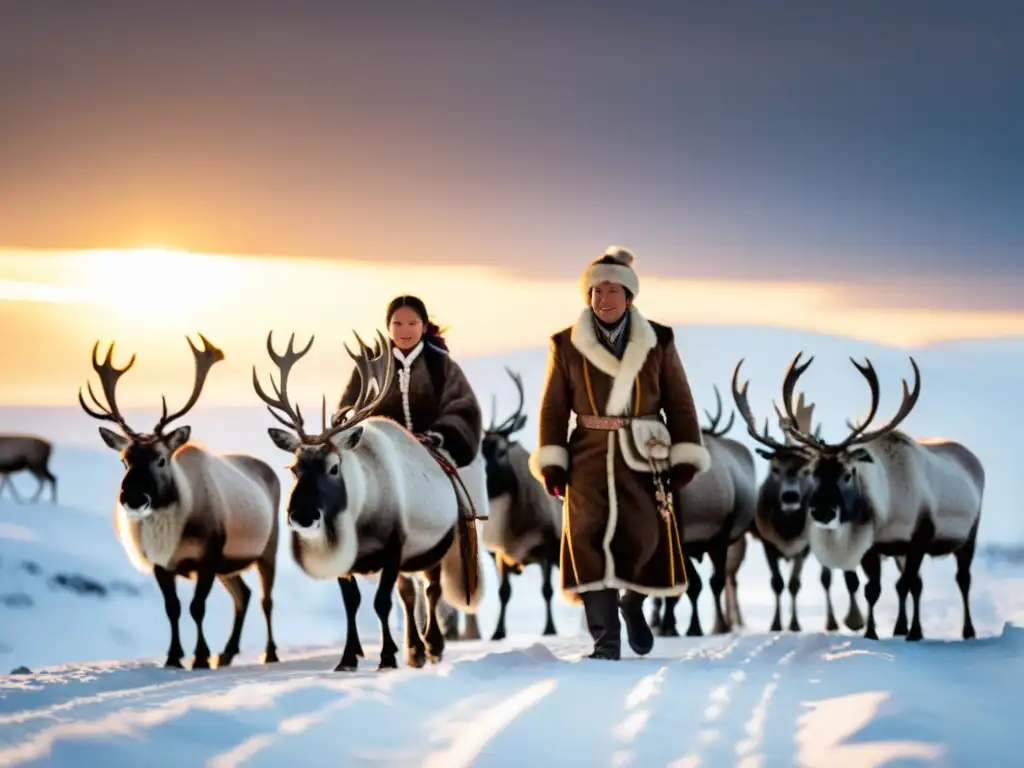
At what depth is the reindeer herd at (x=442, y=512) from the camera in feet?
32.7

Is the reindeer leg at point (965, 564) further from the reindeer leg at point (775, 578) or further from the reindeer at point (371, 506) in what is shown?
the reindeer at point (371, 506)

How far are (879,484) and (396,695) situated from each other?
21.9ft

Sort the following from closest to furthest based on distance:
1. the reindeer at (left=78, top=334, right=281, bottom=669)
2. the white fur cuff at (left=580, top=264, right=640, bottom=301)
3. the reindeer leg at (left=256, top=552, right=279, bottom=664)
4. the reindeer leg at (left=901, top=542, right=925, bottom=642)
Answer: the white fur cuff at (left=580, top=264, right=640, bottom=301)
the reindeer at (left=78, top=334, right=281, bottom=669)
the reindeer leg at (left=256, top=552, right=279, bottom=664)
the reindeer leg at (left=901, top=542, right=925, bottom=642)

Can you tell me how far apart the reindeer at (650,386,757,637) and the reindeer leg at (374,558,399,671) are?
5077 mm

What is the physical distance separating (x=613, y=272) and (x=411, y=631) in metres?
2.46

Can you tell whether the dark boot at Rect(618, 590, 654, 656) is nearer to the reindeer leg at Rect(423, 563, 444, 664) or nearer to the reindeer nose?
the reindeer leg at Rect(423, 563, 444, 664)

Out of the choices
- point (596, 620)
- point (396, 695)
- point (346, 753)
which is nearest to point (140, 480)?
point (596, 620)

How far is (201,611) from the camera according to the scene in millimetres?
11438

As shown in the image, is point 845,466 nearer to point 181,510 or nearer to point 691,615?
point 691,615

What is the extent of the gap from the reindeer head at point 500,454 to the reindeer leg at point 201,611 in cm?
581

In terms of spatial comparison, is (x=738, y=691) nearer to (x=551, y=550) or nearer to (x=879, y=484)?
(x=879, y=484)

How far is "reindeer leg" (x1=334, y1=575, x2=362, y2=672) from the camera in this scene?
32.2 ft

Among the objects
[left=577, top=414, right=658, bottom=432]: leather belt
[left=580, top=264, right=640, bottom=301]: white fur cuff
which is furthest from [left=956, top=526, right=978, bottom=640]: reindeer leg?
[left=580, top=264, right=640, bottom=301]: white fur cuff

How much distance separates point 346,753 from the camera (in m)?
6.34
